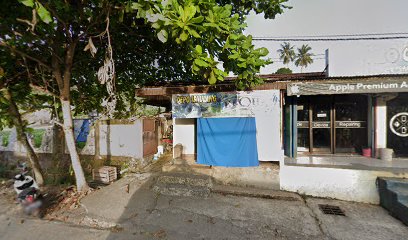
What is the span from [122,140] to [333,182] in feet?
31.3

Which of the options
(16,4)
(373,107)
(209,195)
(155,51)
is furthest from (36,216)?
(373,107)

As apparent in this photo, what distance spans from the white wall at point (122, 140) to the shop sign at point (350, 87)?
25.1ft

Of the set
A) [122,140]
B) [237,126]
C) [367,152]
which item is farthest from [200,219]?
[367,152]

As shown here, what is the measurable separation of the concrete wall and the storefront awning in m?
2.55

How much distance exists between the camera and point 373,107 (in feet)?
28.8

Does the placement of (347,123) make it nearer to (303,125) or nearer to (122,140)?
(303,125)

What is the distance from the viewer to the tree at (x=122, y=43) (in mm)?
3666

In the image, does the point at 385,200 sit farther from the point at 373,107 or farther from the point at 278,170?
the point at 373,107

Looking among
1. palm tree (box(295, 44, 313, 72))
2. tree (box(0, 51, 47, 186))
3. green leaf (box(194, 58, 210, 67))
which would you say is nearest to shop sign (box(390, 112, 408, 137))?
green leaf (box(194, 58, 210, 67))

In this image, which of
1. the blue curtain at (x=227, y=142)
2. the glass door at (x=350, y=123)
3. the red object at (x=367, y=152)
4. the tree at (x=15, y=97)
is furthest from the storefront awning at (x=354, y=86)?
the tree at (x=15, y=97)

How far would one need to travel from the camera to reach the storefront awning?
6676 millimetres

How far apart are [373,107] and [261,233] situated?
25.0 feet

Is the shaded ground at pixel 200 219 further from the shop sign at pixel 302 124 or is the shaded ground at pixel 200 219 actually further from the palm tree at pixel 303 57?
the palm tree at pixel 303 57

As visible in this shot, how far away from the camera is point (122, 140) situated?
438 inches
